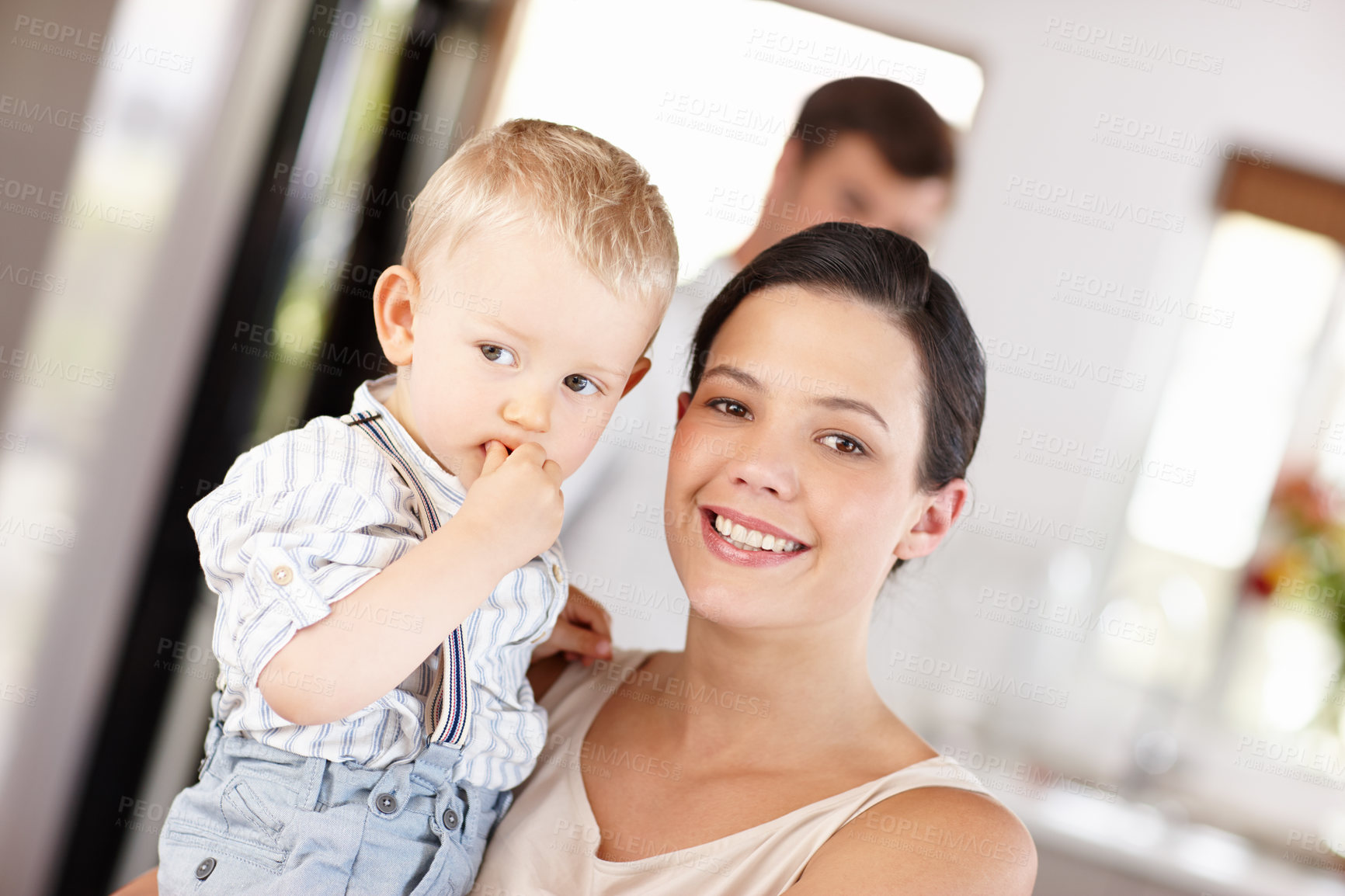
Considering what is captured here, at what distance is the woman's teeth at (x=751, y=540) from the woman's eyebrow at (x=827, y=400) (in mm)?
154

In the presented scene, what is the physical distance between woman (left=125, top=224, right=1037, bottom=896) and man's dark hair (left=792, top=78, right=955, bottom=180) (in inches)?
31.3

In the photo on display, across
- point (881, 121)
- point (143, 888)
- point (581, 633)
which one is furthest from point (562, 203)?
point (881, 121)

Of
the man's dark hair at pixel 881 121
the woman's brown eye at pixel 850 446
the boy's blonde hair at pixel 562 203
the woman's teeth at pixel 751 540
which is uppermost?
the man's dark hair at pixel 881 121

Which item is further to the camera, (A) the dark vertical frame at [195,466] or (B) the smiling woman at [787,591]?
(A) the dark vertical frame at [195,466]

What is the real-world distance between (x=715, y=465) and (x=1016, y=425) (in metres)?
1.44

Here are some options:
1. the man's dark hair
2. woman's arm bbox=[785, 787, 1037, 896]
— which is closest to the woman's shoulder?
woman's arm bbox=[785, 787, 1037, 896]

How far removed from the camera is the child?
0.81 meters

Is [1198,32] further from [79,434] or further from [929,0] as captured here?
[79,434]

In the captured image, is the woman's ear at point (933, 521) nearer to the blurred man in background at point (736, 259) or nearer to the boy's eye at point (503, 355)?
the boy's eye at point (503, 355)

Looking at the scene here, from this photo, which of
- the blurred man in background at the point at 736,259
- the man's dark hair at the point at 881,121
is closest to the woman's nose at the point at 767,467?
the blurred man in background at the point at 736,259

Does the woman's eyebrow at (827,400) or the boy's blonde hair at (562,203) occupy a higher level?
the boy's blonde hair at (562,203)

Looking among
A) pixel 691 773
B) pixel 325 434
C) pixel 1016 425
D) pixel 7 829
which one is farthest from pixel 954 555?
pixel 7 829

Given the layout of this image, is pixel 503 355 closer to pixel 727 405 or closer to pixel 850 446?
pixel 727 405

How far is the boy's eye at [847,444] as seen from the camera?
1110 millimetres
